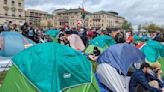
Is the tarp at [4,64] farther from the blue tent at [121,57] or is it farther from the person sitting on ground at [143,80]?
the person sitting on ground at [143,80]

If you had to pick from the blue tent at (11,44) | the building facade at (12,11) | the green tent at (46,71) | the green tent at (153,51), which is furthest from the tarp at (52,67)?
the building facade at (12,11)

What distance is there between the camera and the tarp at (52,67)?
5969 mm

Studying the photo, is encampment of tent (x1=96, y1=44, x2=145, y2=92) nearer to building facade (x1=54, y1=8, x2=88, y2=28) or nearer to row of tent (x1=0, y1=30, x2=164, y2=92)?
row of tent (x1=0, y1=30, x2=164, y2=92)

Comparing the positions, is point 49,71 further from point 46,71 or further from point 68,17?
point 68,17

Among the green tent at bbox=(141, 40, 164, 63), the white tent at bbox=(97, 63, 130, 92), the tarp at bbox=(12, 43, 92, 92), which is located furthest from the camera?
the green tent at bbox=(141, 40, 164, 63)

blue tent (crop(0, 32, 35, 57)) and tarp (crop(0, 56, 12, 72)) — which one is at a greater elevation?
blue tent (crop(0, 32, 35, 57))

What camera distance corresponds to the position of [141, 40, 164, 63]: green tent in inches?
436

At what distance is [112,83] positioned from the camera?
8016 millimetres

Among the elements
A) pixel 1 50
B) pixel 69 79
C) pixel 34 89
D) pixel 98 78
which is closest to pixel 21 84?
pixel 34 89

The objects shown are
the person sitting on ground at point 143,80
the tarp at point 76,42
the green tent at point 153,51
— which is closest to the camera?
the person sitting on ground at point 143,80

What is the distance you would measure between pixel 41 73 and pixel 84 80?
35.2 inches

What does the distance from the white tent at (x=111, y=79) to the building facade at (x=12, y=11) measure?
92273 mm

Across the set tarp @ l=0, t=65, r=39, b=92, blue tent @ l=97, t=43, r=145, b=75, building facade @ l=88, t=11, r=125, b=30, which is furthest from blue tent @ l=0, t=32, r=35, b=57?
building facade @ l=88, t=11, r=125, b=30

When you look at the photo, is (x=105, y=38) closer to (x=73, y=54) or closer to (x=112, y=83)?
(x=112, y=83)
